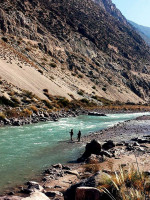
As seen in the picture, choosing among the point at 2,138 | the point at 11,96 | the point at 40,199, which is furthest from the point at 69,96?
the point at 40,199

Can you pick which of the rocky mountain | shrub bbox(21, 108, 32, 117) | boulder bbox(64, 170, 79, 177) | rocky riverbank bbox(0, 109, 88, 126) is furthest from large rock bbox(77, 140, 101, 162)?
the rocky mountain

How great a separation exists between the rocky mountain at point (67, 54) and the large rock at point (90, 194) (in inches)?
1275

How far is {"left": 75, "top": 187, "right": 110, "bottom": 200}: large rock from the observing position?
6.70 m

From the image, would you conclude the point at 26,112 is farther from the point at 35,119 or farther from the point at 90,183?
the point at 90,183

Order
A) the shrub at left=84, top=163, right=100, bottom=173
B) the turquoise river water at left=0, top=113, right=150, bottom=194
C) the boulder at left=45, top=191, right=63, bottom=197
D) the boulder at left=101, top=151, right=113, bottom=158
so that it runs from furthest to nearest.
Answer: the boulder at left=101, top=151, right=113, bottom=158, the shrub at left=84, top=163, right=100, bottom=173, the turquoise river water at left=0, top=113, right=150, bottom=194, the boulder at left=45, top=191, right=63, bottom=197

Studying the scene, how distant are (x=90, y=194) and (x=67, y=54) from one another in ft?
271

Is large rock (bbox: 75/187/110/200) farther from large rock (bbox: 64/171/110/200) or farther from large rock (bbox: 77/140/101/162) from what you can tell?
large rock (bbox: 77/140/101/162)

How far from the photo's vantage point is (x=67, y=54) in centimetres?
8662

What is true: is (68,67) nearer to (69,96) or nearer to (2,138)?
(69,96)

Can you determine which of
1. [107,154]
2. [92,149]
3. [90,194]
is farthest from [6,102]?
[90,194]

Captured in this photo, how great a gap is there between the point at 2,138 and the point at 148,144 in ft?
44.5

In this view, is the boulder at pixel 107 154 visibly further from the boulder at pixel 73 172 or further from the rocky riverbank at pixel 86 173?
the boulder at pixel 73 172

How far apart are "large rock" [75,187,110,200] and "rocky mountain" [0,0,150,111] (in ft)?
106

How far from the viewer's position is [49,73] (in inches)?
2574
